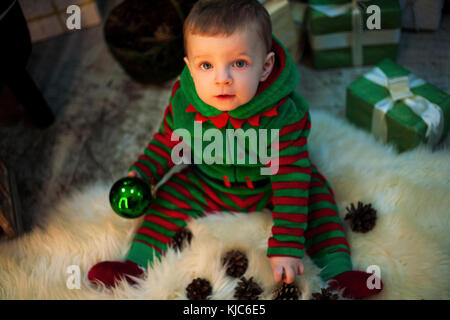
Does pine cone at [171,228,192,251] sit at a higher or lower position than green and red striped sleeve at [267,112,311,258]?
lower

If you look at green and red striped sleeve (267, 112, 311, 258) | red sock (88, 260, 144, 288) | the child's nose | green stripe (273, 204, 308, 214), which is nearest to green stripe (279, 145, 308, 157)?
green and red striped sleeve (267, 112, 311, 258)

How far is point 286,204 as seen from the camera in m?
0.91

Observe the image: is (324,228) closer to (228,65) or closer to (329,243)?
(329,243)

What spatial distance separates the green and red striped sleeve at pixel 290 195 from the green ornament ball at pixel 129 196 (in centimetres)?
30

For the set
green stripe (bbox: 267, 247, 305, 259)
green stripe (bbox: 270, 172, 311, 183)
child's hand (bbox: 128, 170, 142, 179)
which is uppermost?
green stripe (bbox: 270, 172, 311, 183)

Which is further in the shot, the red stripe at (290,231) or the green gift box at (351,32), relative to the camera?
the green gift box at (351,32)

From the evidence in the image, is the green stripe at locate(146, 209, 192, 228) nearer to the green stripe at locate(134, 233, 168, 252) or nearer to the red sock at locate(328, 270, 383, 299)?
the green stripe at locate(134, 233, 168, 252)

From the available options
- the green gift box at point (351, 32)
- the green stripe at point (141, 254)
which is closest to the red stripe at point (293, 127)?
the green stripe at point (141, 254)

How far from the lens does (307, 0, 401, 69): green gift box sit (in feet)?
4.16

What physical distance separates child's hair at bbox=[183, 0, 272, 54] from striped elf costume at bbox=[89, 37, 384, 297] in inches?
4.9

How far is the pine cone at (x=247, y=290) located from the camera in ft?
2.95

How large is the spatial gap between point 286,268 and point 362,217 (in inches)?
9.2

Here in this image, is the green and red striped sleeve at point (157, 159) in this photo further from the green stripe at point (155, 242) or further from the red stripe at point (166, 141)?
the green stripe at point (155, 242)
